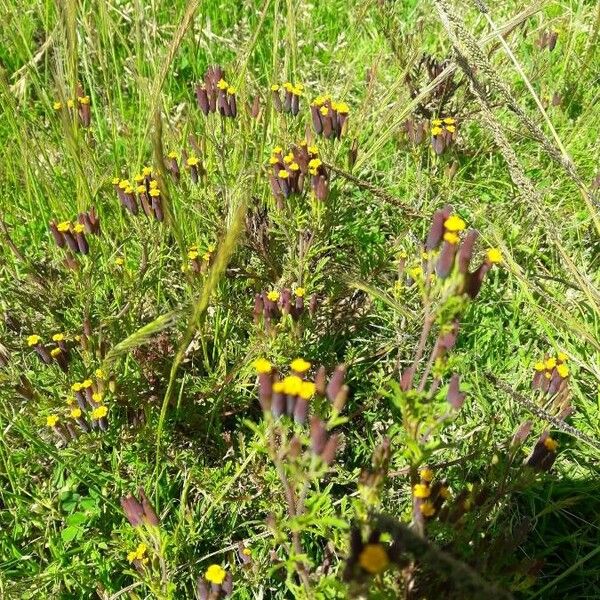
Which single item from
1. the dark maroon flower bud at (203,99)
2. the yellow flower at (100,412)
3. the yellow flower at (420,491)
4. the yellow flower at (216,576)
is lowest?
the yellow flower at (100,412)

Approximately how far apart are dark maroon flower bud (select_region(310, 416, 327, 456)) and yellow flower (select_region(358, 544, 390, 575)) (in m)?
0.23

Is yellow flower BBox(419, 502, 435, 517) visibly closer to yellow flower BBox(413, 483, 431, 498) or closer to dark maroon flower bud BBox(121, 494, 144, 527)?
yellow flower BBox(413, 483, 431, 498)

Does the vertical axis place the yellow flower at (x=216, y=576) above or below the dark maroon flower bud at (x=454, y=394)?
below

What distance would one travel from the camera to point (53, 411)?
80.7 inches

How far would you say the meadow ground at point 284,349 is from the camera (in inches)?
55.2

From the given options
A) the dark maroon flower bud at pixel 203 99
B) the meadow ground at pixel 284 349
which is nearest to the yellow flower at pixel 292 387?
the meadow ground at pixel 284 349

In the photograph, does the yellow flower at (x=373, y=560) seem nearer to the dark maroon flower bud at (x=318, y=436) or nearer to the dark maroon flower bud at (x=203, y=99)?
the dark maroon flower bud at (x=318, y=436)

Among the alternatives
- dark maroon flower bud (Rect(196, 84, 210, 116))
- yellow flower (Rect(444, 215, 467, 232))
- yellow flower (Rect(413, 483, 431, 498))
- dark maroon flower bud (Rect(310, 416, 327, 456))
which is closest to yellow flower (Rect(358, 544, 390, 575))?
dark maroon flower bud (Rect(310, 416, 327, 456))

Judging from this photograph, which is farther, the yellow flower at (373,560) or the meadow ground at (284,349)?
the meadow ground at (284,349)

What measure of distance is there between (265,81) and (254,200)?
4.17ft

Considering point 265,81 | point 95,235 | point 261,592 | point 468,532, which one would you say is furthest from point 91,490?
point 265,81

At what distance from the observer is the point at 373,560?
0.92m

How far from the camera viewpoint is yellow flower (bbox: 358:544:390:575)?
917mm

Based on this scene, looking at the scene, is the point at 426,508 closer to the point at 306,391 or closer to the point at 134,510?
the point at 306,391
